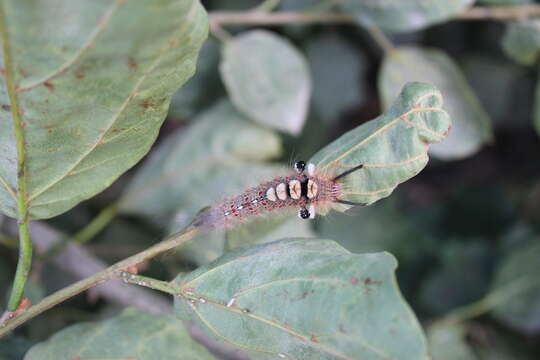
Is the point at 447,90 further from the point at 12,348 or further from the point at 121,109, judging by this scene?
the point at 12,348

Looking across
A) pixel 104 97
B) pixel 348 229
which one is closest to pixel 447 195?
pixel 348 229

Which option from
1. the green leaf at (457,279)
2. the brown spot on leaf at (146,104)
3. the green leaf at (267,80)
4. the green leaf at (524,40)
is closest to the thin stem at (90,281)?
the brown spot on leaf at (146,104)

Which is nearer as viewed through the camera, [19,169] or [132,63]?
[132,63]

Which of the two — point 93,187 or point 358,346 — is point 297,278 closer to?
point 358,346

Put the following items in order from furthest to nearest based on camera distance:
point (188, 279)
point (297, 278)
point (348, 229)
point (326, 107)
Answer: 1. point (326, 107)
2. point (348, 229)
3. point (188, 279)
4. point (297, 278)

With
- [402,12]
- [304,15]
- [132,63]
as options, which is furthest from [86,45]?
[304,15]

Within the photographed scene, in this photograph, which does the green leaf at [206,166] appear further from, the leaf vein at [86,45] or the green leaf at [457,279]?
the leaf vein at [86,45]
